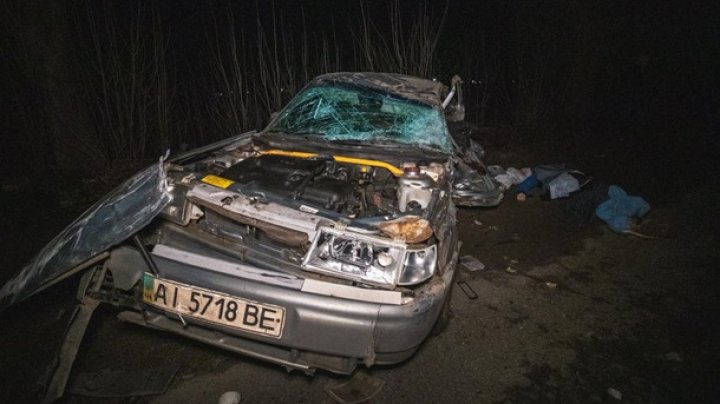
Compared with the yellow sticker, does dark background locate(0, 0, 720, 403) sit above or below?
below

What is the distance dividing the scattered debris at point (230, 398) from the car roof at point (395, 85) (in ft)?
8.47

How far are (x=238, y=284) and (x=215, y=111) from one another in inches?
212

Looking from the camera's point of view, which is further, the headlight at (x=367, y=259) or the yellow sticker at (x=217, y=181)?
the yellow sticker at (x=217, y=181)

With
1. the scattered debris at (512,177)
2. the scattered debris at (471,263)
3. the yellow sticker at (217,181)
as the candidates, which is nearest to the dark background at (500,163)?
the scattered debris at (471,263)

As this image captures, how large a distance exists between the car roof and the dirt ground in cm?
151

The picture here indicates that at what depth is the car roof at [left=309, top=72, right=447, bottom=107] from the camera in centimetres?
358

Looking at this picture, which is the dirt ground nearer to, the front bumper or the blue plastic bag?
the blue plastic bag

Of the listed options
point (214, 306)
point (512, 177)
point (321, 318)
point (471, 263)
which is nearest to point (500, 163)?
point (512, 177)

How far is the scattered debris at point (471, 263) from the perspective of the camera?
360cm

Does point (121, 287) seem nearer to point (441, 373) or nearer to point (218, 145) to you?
point (218, 145)

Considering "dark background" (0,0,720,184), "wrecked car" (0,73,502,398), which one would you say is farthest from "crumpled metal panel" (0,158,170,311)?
"dark background" (0,0,720,184)

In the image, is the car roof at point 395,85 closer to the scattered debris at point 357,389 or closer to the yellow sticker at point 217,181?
the yellow sticker at point 217,181

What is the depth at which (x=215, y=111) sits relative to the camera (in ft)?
21.6

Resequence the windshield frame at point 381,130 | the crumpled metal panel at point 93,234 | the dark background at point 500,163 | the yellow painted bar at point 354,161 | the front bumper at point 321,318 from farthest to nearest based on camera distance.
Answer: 1. the windshield frame at point 381,130
2. the yellow painted bar at point 354,161
3. the dark background at point 500,163
4. the crumpled metal panel at point 93,234
5. the front bumper at point 321,318
